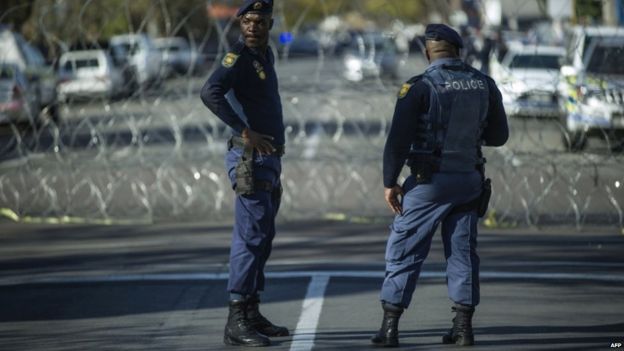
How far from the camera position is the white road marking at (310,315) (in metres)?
6.80

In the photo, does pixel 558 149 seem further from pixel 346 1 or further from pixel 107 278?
pixel 107 278

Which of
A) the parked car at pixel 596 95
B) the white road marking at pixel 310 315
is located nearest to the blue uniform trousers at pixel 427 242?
the white road marking at pixel 310 315

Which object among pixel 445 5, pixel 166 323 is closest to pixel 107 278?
pixel 166 323

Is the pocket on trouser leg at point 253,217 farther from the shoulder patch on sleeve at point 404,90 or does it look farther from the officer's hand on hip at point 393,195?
the shoulder patch on sleeve at point 404,90

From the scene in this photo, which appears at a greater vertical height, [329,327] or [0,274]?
[329,327]

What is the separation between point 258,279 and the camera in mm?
6930

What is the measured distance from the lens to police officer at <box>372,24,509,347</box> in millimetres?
6484

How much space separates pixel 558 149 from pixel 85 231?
4.89 m

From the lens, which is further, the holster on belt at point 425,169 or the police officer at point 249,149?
the police officer at point 249,149

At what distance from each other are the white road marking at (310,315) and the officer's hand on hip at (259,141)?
1125 millimetres

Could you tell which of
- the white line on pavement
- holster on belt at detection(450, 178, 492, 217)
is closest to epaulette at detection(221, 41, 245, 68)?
holster on belt at detection(450, 178, 492, 217)

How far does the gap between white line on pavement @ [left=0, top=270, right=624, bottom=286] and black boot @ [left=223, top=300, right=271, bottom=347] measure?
2.19 m

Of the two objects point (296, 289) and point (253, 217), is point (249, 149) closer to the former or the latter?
point (253, 217)

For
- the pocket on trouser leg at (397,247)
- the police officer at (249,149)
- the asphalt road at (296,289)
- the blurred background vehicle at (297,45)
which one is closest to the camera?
the pocket on trouser leg at (397,247)
